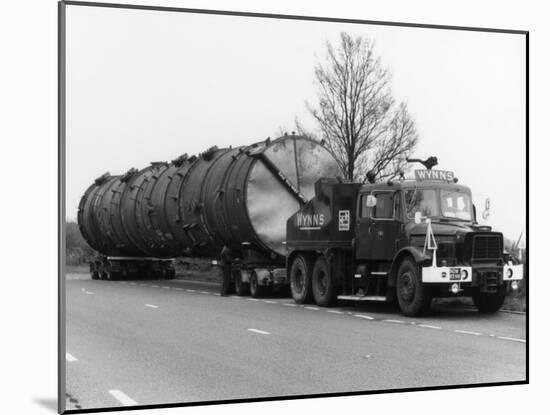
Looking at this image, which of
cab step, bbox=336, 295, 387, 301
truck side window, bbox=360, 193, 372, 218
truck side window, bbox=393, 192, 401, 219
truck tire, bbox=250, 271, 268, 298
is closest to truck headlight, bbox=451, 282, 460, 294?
cab step, bbox=336, 295, 387, 301

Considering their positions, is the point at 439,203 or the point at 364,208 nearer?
the point at 439,203

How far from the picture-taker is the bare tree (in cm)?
1292

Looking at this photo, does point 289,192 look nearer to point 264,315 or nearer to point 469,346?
point 264,315

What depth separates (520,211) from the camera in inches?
515

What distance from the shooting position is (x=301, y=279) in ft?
61.0

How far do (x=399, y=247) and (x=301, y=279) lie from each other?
2818 millimetres

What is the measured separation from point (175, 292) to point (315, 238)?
2.86m

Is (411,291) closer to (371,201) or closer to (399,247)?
(399,247)

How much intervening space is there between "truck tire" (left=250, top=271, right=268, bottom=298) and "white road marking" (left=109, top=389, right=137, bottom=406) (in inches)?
357

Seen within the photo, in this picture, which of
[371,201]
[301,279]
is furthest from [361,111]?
[301,279]

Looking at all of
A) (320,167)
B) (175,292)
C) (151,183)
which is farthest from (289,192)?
(151,183)

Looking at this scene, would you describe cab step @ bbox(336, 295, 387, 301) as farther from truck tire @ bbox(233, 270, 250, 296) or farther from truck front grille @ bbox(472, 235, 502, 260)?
truck tire @ bbox(233, 270, 250, 296)

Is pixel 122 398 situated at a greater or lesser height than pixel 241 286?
lesser

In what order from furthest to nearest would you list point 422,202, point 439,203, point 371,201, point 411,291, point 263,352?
point 422,202 < point 439,203 < point 371,201 < point 411,291 < point 263,352
